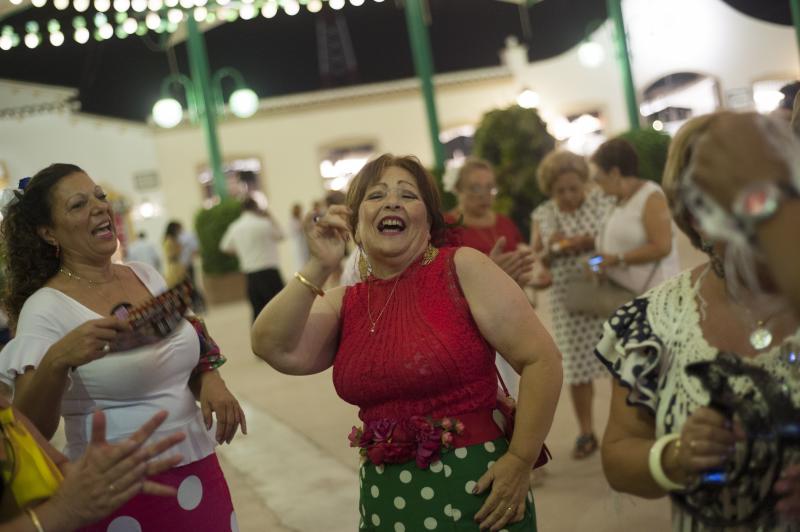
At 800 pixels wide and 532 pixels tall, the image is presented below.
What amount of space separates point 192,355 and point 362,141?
22.3 m

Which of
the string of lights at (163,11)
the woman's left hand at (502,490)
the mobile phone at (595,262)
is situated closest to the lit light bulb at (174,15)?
the string of lights at (163,11)

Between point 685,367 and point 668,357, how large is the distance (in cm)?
9

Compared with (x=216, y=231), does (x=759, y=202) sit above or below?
above

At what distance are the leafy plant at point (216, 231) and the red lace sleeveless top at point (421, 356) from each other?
48.4 ft

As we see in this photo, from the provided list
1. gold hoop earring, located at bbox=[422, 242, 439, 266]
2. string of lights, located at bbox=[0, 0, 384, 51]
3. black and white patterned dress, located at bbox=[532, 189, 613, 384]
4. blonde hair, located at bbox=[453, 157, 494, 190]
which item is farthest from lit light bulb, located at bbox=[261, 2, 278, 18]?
gold hoop earring, located at bbox=[422, 242, 439, 266]

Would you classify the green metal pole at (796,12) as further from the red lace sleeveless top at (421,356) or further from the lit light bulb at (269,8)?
the lit light bulb at (269,8)

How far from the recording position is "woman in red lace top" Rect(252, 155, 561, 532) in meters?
2.34

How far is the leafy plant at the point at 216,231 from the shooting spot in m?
17.1

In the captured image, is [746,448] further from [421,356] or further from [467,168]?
[467,168]

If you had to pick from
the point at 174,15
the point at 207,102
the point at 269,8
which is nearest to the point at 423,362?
the point at 269,8

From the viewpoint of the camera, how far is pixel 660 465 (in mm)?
1778

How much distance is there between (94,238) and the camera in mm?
2717

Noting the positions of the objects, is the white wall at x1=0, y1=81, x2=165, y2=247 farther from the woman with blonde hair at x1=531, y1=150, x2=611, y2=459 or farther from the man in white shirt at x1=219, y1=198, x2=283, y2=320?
the woman with blonde hair at x1=531, y1=150, x2=611, y2=459

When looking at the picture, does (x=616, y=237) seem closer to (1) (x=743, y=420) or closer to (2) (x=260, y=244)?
(1) (x=743, y=420)
